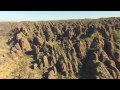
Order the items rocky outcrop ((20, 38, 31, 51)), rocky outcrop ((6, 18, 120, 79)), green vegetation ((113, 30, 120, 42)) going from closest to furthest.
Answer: rocky outcrop ((6, 18, 120, 79))
rocky outcrop ((20, 38, 31, 51))
green vegetation ((113, 30, 120, 42))

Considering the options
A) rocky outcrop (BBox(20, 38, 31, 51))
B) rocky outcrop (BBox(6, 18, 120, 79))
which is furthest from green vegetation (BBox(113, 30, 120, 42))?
rocky outcrop (BBox(20, 38, 31, 51))

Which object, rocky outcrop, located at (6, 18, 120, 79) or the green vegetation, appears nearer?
rocky outcrop, located at (6, 18, 120, 79)


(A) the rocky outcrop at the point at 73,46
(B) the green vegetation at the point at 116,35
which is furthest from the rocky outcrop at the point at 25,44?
(B) the green vegetation at the point at 116,35

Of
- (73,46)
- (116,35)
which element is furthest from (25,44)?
(116,35)

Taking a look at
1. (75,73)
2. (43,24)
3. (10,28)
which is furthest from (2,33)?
(75,73)

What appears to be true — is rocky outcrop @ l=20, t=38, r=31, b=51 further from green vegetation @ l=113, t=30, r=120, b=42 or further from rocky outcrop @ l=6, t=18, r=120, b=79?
green vegetation @ l=113, t=30, r=120, b=42

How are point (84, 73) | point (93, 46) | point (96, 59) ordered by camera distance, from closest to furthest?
1. point (84, 73)
2. point (96, 59)
3. point (93, 46)
